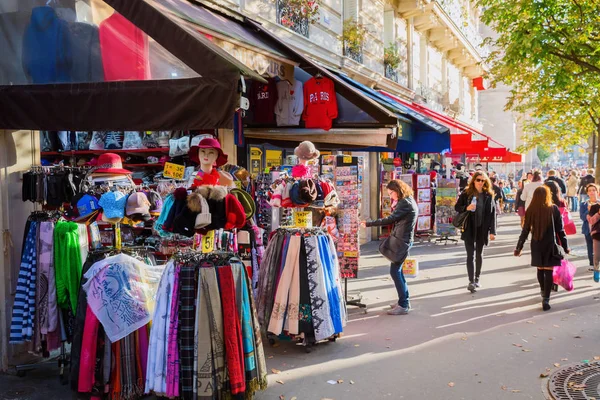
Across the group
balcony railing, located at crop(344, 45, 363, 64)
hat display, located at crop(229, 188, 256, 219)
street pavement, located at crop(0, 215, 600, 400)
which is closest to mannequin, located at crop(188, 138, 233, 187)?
hat display, located at crop(229, 188, 256, 219)

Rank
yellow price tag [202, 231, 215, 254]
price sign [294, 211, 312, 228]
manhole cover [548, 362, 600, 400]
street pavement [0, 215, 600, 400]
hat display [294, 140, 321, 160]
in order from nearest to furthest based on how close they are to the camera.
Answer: yellow price tag [202, 231, 215, 254] → manhole cover [548, 362, 600, 400] → street pavement [0, 215, 600, 400] → price sign [294, 211, 312, 228] → hat display [294, 140, 321, 160]

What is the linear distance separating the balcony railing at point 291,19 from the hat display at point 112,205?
776cm

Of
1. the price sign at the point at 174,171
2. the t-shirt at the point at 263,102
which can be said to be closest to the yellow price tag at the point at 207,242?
the price sign at the point at 174,171

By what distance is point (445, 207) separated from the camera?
50.4ft

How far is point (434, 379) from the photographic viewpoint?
5.32 meters

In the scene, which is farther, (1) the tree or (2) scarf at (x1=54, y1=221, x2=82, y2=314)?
(1) the tree

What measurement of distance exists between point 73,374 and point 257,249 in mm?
3099

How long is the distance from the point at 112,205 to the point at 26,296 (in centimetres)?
132

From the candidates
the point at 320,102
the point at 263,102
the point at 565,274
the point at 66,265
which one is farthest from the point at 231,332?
the point at 565,274

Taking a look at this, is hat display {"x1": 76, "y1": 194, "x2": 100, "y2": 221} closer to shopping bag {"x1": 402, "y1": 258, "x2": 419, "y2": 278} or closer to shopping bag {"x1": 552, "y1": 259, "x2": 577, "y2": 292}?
shopping bag {"x1": 402, "y1": 258, "x2": 419, "y2": 278}

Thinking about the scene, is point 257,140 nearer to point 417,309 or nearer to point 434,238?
point 417,309

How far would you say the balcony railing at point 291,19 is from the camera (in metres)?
11.7

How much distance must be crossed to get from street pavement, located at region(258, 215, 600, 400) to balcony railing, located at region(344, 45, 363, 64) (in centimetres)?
701

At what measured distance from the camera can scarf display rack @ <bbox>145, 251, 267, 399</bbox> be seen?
4324 millimetres
